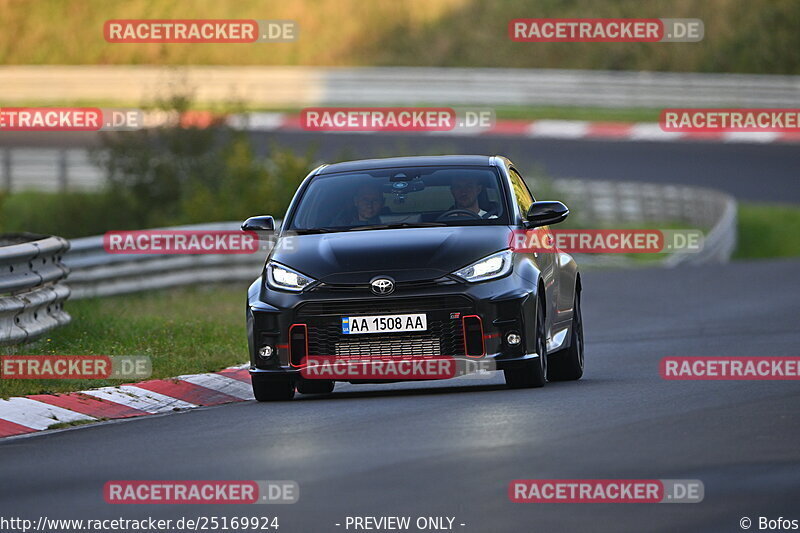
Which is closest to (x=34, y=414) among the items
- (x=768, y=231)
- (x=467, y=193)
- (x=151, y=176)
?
(x=467, y=193)

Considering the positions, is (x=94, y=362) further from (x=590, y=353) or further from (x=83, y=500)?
(x=83, y=500)

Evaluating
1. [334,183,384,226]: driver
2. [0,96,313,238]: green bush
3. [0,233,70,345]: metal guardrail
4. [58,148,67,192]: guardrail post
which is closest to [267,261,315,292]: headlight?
[334,183,384,226]: driver

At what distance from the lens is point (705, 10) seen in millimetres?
49156

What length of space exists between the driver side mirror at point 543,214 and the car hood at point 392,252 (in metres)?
0.29

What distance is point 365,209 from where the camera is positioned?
12.4m

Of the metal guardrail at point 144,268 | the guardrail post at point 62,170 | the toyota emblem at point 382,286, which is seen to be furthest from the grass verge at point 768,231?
the toyota emblem at point 382,286

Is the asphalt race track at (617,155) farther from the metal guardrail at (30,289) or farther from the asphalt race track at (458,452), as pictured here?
the asphalt race track at (458,452)

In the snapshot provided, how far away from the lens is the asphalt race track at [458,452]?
7.50 metres

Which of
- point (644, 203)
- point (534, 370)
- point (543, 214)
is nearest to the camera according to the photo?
point (534, 370)

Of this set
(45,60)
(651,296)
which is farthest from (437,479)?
(45,60)

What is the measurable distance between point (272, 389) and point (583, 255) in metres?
18.0

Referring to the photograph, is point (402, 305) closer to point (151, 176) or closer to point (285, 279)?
point (285, 279)

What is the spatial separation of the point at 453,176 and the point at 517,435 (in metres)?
3.64

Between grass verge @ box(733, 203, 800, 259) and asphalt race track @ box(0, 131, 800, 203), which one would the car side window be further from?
asphalt race track @ box(0, 131, 800, 203)
